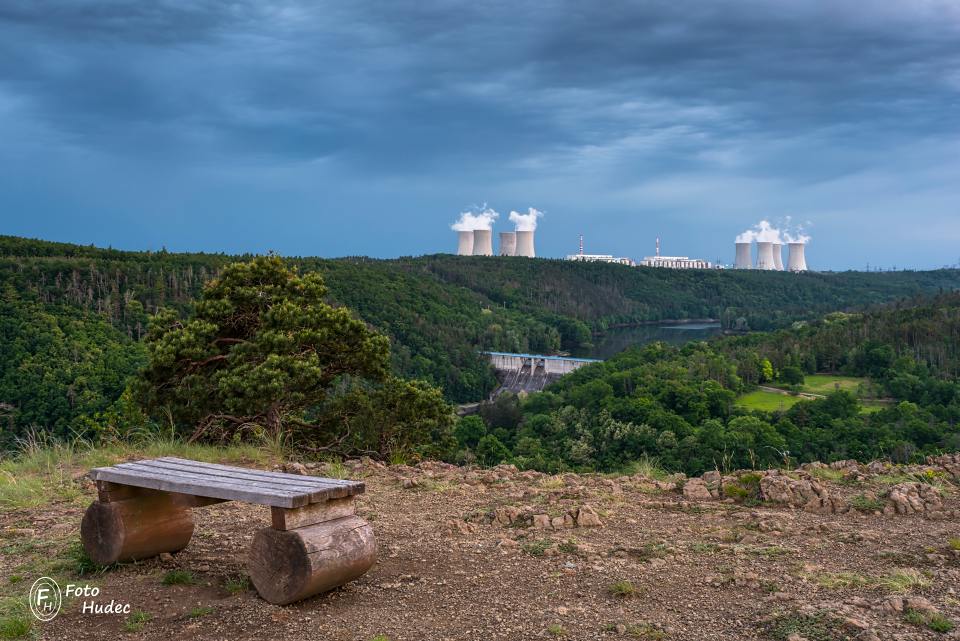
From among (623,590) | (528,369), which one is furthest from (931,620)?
(528,369)

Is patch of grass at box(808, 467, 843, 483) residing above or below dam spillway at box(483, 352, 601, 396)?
above

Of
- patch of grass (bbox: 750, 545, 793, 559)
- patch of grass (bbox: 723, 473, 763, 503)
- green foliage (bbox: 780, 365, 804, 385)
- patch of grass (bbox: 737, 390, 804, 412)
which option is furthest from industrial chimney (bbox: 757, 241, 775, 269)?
patch of grass (bbox: 750, 545, 793, 559)

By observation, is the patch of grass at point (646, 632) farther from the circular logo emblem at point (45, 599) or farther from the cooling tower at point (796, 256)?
the cooling tower at point (796, 256)

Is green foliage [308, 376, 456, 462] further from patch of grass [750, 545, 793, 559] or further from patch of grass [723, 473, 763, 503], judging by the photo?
patch of grass [750, 545, 793, 559]

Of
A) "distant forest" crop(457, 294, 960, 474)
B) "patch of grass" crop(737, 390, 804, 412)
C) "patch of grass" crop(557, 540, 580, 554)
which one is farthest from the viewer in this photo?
"patch of grass" crop(737, 390, 804, 412)

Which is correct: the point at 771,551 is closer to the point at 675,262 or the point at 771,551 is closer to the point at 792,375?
the point at 792,375

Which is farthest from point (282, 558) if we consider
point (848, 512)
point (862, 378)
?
point (862, 378)

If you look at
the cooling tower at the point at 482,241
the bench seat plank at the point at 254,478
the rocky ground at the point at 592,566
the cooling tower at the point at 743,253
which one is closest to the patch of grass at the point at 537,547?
the rocky ground at the point at 592,566
